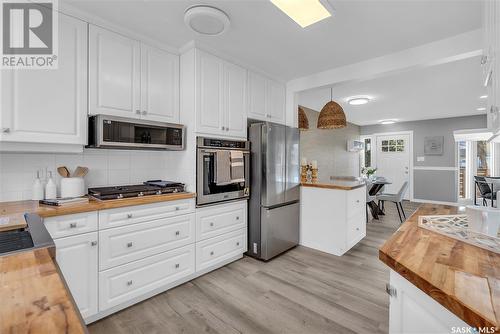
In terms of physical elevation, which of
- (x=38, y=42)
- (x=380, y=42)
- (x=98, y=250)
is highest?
(x=380, y=42)

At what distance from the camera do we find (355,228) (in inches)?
127

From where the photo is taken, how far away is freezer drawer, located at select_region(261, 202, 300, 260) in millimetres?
2850

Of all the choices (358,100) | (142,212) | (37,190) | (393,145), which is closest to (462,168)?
(393,145)

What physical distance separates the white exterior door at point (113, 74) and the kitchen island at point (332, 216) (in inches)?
92.7

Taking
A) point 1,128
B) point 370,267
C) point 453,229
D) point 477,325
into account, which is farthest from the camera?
point 370,267

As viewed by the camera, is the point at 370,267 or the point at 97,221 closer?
the point at 97,221

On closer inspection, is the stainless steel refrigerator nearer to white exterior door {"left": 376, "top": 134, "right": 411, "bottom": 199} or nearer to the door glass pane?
white exterior door {"left": 376, "top": 134, "right": 411, "bottom": 199}

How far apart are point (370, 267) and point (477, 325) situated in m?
2.40

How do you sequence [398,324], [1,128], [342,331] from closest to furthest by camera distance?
[398,324] < [1,128] < [342,331]

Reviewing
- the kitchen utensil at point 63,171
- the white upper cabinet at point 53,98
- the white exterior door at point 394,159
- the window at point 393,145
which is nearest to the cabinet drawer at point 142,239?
the kitchen utensil at point 63,171

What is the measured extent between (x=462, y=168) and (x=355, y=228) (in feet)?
17.6

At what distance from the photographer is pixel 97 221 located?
177cm

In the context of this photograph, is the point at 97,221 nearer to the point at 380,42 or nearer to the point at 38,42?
the point at 38,42

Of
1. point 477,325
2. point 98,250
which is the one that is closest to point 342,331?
point 477,325
